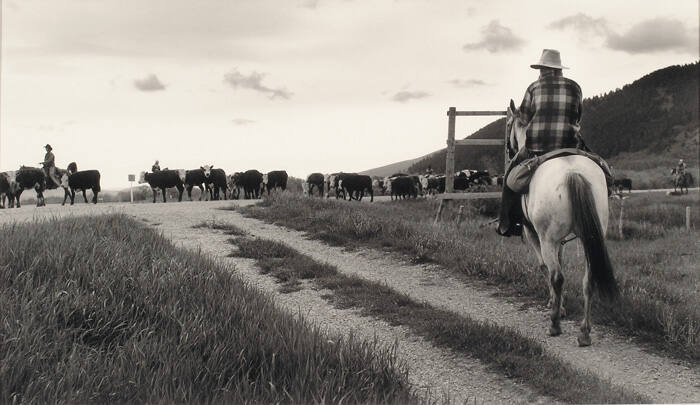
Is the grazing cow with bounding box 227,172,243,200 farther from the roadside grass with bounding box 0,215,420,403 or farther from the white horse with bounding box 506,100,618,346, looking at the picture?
the white horse with bounding box 506,100,618,346

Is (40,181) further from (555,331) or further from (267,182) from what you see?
(555,331)

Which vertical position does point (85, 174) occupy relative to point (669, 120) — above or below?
below

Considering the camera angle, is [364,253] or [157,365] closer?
[157,365]

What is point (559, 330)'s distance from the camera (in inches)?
256

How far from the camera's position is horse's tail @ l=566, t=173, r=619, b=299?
19.3ft

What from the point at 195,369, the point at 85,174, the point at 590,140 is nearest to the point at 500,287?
the point at 195,369

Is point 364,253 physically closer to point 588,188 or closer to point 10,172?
point 588,188

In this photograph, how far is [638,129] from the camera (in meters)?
115

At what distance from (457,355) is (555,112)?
3333 millimetres

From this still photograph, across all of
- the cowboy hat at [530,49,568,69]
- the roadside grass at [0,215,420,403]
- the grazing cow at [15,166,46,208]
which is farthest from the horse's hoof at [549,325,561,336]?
the grazing cow at [15,166,46,208]

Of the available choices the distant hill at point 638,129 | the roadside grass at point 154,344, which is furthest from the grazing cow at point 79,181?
the distant hill at point 638,129

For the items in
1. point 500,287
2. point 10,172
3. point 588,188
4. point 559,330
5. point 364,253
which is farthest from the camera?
point 10,172

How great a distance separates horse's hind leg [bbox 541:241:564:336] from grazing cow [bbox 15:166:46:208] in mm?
21646

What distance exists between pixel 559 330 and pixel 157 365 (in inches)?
177
